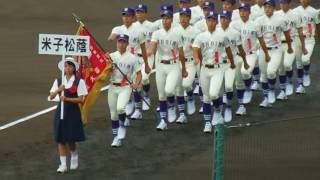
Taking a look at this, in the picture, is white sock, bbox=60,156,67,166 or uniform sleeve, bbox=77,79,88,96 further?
white sock, bbox=60,156,67,166

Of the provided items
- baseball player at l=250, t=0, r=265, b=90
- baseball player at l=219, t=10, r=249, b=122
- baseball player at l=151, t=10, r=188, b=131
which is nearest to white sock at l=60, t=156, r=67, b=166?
baseball player at l=151, t=10, r=188, b=131

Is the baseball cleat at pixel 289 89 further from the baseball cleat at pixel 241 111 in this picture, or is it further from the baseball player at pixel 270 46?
the baseball cleat at pixel 241 111

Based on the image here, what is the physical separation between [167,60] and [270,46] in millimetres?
2993

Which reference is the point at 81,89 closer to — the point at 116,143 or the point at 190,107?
the point at 116,143

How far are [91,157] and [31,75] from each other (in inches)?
320

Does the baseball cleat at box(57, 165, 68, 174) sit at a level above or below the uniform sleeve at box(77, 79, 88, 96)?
below

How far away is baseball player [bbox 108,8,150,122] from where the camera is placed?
20.2 meters

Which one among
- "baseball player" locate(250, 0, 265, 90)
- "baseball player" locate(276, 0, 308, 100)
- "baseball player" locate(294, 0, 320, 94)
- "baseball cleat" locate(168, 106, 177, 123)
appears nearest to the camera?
"baseball cleat" locate(168, 106, 177, 123)

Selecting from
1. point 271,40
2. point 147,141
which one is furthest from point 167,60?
point 271,40

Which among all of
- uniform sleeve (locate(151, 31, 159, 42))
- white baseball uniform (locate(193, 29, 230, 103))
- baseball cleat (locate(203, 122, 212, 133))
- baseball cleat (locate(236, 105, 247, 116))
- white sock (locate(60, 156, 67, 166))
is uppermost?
uniform sleeve (locate(151, 31, 159, 42))

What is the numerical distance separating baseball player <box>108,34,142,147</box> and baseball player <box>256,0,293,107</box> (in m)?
3.90

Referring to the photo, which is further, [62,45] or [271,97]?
[271,97]

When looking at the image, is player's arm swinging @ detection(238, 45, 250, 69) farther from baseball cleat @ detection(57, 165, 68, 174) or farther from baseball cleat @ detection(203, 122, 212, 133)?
baseball cleat @ detection(57, 165, 68, 174)

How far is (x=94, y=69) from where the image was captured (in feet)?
62.6
